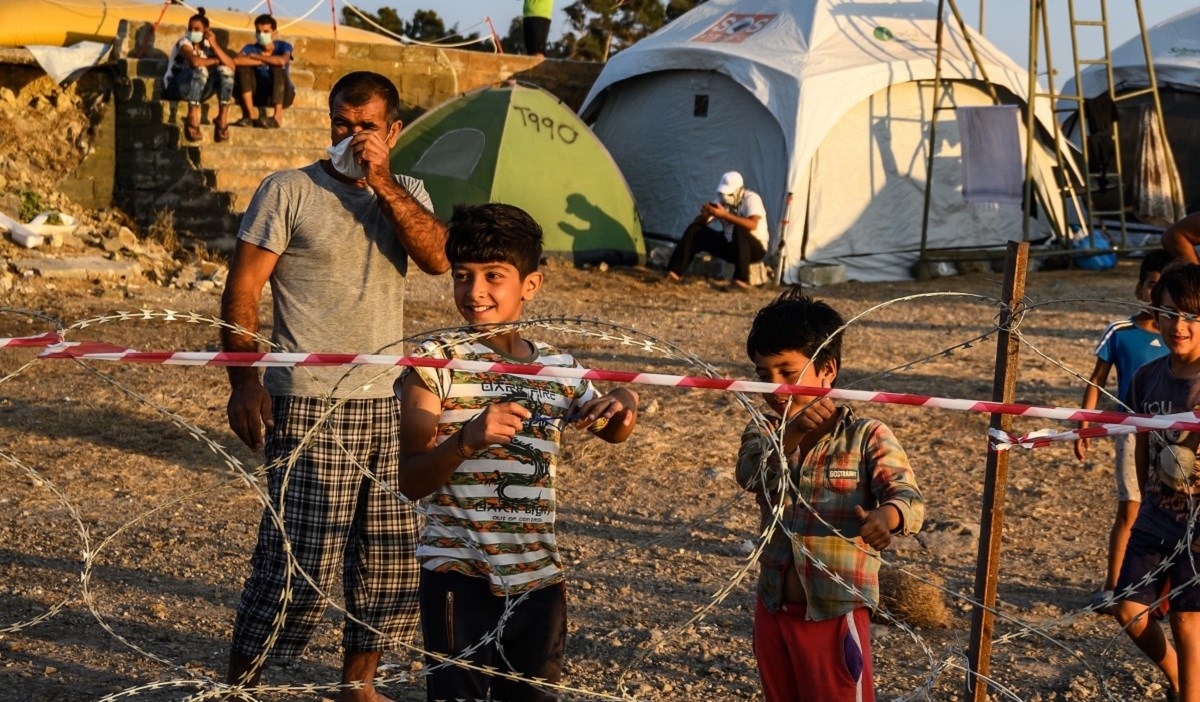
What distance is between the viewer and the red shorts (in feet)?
9.50

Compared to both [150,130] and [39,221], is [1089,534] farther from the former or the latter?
[150,130]

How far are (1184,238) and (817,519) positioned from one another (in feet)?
6.90

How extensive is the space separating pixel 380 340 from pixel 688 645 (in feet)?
5.07

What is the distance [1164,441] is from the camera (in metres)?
3.62

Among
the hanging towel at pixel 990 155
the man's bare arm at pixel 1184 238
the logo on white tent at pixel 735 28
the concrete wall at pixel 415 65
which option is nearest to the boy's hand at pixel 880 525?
the man's bare arm at pixel 1184 238

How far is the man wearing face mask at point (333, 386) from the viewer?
353 centimetres

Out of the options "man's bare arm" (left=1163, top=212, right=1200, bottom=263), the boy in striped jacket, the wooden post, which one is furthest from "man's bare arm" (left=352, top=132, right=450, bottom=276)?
"man's bare arm" (left=1163, top=212, right=1200, bottom=263)

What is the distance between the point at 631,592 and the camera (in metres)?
5.02

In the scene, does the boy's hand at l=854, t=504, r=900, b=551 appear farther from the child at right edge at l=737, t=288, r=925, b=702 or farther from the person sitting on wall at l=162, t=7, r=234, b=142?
the person sitting on wall at l=162, t=7, r=234, b=142

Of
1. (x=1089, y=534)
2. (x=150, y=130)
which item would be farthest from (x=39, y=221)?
(x=1089, y=534)

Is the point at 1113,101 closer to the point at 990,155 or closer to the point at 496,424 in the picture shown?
the point at 990,155

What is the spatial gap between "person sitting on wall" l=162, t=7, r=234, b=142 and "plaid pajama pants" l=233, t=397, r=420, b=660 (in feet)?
33.5

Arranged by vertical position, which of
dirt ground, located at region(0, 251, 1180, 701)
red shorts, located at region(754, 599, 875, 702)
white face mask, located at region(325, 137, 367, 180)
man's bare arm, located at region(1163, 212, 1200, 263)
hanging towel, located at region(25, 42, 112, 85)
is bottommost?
dirt ground, located at region(0, 251, 1180, 701)

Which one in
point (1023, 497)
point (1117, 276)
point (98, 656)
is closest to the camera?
point (98, 656)
